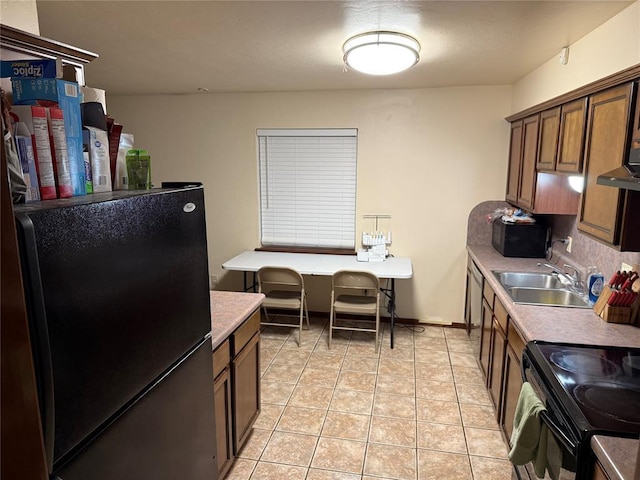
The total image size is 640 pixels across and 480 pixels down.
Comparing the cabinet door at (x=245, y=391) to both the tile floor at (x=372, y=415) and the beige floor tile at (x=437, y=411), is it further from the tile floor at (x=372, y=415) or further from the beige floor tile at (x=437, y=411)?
the beige floor tile at (x=437, y=411)

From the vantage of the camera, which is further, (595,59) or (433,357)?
(433,357)

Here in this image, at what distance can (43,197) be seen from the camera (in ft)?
3.42

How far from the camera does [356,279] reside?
3.79m

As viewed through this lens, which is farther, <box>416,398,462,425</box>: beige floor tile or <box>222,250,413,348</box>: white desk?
<box>222,250,413,348</box>: white desk

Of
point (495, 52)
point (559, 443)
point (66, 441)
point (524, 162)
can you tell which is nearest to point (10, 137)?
point (66, 441)

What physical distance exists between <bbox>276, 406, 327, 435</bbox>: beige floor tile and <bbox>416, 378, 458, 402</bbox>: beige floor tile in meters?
0.79

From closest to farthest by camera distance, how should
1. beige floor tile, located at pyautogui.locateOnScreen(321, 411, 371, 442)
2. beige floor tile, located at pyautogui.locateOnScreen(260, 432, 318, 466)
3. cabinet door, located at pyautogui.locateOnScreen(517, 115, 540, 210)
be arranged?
beige floor tile, located at pyautogui.locateOnScreen(260, 432, 318, 466)
beige floor tile, located at pyautogui.locateOnScreen(321, 411, 371, 442)
cabinet door, located at pyautogui.locateOnScreen(517, 115, 540, 210)

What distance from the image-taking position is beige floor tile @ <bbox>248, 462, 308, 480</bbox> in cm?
233

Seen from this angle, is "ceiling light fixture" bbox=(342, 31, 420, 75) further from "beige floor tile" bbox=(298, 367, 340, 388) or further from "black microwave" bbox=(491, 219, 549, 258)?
"beige floor tile" bbox=(298, 367, 340, 388)

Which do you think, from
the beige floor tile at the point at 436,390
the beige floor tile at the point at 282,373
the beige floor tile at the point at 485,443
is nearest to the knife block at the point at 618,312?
the beige floor tile at the point at 485,443

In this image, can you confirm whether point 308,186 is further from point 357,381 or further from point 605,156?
point 605,156

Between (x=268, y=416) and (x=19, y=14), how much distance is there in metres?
2.52

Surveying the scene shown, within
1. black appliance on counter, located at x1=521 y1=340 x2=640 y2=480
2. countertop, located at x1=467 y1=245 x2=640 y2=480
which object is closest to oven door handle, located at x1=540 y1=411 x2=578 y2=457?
black appliance on counter, located at x1=521 y1=340 x2=640 y2=480

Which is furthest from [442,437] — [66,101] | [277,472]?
[66,101]
